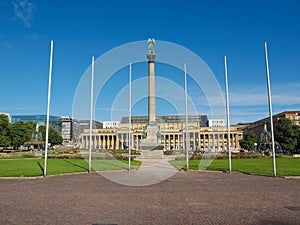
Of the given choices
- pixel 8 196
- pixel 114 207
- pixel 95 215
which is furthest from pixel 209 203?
pixel 8 196

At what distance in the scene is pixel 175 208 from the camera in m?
10.1

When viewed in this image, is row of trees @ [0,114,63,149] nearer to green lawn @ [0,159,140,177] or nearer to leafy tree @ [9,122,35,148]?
leafy tree @ [9,122,35,148]

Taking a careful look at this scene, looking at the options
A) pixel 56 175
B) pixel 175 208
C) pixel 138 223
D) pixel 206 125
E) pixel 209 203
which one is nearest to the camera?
pixel 138 223

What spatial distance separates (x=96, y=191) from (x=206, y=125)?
146372mm

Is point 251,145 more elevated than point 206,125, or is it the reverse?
point 206,125

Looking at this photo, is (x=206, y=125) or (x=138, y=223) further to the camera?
(x=206, y=125)

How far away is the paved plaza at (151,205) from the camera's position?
8.60 meters

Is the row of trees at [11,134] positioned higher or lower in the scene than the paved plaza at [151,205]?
higher

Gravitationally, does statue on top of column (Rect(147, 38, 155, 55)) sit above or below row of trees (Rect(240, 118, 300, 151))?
above

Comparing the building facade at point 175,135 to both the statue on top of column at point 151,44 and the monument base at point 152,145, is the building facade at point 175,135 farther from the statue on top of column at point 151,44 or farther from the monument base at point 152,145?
the monument base at point 152,145

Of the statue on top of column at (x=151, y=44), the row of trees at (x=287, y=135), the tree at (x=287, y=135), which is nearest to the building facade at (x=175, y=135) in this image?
the row of trees at (x=287, y=135)

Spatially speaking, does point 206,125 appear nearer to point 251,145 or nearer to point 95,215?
point 251,145

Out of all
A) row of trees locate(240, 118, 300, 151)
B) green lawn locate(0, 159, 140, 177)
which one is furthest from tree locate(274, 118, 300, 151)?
→ green lawn locate(0, 159, 140, 177)

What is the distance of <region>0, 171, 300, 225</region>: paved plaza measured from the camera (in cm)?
860
